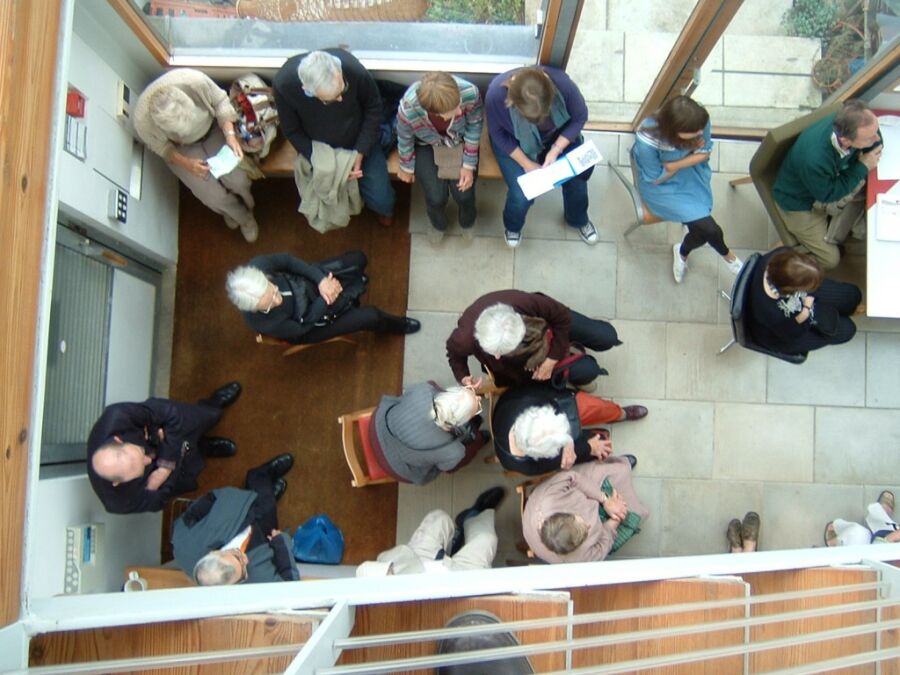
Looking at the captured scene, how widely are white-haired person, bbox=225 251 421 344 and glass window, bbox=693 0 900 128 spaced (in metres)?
2.27

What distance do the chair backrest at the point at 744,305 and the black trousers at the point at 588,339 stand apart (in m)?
0.67

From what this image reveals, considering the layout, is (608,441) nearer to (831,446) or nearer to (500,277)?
(500,277)

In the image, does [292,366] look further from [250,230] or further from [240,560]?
[240,560]

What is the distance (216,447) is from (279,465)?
41 cm

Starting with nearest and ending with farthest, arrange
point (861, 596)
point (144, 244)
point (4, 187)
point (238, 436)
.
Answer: point (4, 187) → point (861, 596) → point (144, 244) → point (238, 436)

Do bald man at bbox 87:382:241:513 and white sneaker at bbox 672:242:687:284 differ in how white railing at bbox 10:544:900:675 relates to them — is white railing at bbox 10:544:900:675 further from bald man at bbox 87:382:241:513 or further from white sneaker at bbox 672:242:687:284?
white sneaker at bbox 672:242:687:284

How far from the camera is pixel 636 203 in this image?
12.2 feet

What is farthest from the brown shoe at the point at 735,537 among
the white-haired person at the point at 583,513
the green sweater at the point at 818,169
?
the green sweater at the point at 818,169

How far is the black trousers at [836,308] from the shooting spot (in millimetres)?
3305

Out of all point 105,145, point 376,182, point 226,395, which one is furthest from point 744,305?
point 105,145

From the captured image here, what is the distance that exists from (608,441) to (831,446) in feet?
5.53

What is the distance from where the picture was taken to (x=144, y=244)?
11.8 feet

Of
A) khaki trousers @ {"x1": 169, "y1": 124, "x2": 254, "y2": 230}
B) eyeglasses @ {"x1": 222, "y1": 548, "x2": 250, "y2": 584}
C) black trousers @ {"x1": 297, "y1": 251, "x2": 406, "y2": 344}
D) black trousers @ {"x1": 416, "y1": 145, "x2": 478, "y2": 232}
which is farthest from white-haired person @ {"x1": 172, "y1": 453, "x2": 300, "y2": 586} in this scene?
black trousers @ {"x1": 416, "y1": 145, "x2": 478, "y2": 232}

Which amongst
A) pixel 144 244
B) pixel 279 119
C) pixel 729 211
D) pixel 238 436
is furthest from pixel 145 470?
pixel 729 211
